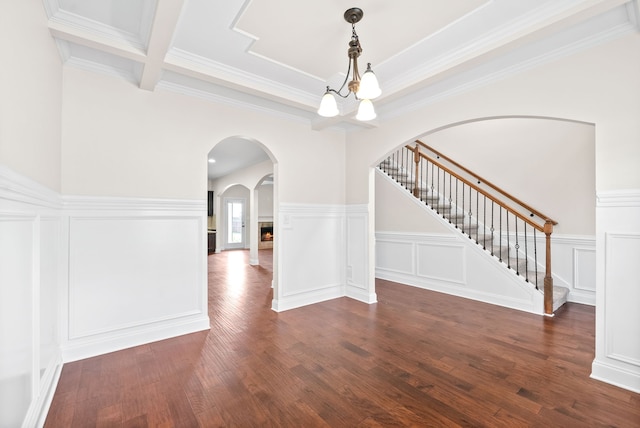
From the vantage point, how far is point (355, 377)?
2361 mm

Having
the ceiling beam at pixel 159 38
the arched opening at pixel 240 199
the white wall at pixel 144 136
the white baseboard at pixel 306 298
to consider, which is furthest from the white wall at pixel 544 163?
the arched opening at pixel 240 199

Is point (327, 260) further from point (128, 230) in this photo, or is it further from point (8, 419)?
point (8, 419)

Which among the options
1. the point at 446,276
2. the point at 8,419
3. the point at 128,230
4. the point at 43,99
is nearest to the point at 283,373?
the point at 8,419

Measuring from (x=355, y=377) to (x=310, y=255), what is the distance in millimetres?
2213

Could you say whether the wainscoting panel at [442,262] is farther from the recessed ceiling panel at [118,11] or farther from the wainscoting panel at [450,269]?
the recessed ceiling panel at [118,11]

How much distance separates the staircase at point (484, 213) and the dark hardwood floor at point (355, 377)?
3.04ft

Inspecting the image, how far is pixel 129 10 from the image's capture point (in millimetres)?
2129

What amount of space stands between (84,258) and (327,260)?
3.01 m

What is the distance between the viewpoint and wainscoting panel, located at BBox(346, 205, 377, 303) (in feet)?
14.6

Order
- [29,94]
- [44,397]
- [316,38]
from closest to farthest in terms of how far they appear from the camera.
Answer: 1. [29,94]
2. [44,397]
3. [316,38]

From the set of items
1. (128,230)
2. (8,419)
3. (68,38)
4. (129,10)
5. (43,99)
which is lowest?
(8,419)

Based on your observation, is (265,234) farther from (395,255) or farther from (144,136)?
(144,136)

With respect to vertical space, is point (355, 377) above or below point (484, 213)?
below

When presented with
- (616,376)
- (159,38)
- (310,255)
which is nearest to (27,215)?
(159,38)
